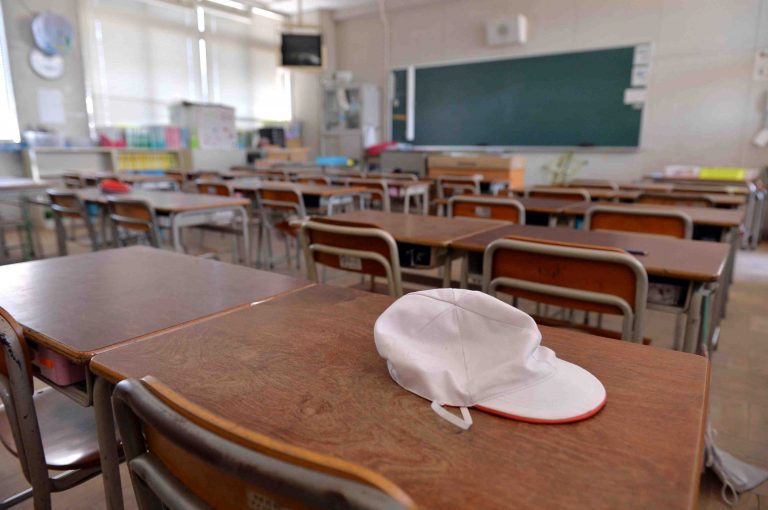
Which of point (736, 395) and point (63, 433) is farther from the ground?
point (63, 433)

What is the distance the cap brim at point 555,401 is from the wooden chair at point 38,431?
0.82 m

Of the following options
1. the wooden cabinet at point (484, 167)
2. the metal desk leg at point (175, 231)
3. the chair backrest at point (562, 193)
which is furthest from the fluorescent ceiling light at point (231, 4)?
the chair backrest at point (562, 193)

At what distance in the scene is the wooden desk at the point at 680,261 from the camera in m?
1.40

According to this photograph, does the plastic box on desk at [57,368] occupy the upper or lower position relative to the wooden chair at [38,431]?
upper

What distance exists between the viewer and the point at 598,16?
6.62 meters

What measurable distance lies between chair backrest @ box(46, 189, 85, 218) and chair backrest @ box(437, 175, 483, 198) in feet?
10.8

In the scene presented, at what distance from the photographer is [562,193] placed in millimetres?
3631

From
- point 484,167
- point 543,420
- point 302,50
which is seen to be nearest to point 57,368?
point 543,420

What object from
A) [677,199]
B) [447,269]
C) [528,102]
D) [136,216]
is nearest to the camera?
[447,269]

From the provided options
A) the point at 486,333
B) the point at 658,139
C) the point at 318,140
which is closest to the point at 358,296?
the point at 486,333

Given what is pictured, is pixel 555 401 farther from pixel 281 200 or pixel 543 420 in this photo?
pixel 281 200

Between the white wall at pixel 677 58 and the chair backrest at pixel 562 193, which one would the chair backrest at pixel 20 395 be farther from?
the white wall at pixel 677 58

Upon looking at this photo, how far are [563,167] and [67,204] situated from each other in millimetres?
6101

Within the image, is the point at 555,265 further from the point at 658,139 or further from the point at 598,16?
the point at 598,16
